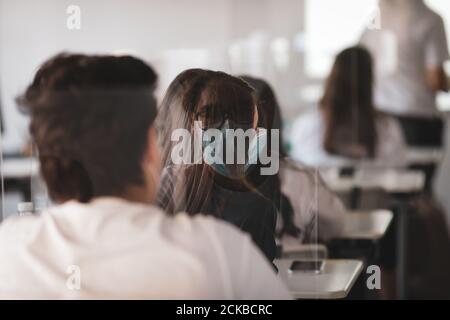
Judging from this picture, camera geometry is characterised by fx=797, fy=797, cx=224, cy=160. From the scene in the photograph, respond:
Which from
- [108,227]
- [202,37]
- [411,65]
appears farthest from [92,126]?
[411,65]

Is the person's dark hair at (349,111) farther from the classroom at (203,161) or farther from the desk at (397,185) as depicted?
the desk at (397,185)

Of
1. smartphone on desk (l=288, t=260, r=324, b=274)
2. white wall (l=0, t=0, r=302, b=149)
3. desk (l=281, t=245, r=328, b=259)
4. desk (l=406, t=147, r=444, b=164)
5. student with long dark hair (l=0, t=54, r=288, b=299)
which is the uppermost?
white wall (l=0, t=0, r=302, b=149)

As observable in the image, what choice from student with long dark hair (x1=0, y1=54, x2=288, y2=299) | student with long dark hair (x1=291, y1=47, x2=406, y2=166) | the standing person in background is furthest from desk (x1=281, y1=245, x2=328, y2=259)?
the standing person in background

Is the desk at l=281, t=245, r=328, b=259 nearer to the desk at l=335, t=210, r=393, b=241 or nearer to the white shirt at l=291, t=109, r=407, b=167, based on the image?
the desk at l=335, t=210, r=393, b=241

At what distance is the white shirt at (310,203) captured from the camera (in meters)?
2.41

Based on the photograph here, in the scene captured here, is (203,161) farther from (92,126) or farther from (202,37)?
(202,37)

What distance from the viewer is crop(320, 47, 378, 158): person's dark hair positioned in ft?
13.1

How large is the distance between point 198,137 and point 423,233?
2.75 m

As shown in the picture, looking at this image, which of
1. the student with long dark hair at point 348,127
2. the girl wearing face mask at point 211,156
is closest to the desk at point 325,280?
the girl wearing face mask at point 211,156

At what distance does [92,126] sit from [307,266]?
95 cm

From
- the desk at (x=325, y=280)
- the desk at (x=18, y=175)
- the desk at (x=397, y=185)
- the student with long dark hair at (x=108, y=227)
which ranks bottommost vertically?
the desk at (x=397, y=185)
